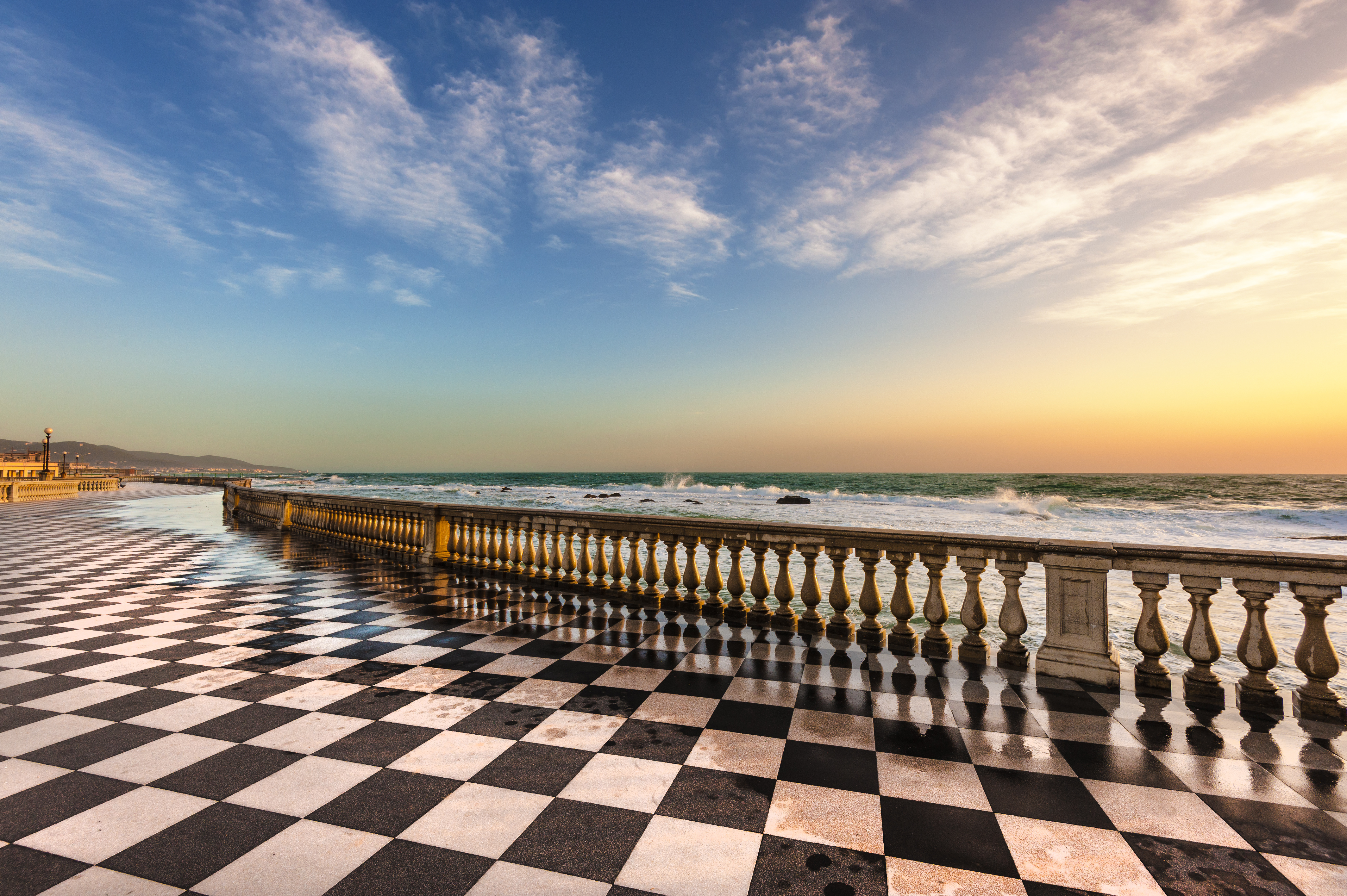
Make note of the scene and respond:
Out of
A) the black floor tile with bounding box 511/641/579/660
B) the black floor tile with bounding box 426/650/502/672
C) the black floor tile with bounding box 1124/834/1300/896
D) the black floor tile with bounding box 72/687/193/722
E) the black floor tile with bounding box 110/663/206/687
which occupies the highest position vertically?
the black floor tile with bounding box 1124/834/1300/896

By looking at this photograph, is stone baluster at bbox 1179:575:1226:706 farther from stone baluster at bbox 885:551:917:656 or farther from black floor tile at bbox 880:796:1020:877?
black floor tile at bbox 880:796:1020:877

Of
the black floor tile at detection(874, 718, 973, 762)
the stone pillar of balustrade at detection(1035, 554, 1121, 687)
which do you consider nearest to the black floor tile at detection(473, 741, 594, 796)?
the black floor tile at detection(874, 718, 973, 762)

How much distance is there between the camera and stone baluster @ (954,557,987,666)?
4168mm

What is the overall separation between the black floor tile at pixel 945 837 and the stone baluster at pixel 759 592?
267cm

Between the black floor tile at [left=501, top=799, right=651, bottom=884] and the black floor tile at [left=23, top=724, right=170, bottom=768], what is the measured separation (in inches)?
88.5

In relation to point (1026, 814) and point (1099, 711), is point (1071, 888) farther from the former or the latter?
point (1099, 711)

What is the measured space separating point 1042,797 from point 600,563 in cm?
452

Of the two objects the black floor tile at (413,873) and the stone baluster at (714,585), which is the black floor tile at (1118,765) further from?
the stone baluster at (714,585)

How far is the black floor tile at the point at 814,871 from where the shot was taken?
1837 millimetres

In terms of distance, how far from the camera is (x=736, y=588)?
5.30 meters

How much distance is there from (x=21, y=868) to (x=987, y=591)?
1097 cm

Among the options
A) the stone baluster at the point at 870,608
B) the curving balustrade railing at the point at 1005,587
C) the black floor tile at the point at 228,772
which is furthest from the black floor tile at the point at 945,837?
the black floor tile at the point at 228,772

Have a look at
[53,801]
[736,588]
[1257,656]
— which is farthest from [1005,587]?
[53,801]

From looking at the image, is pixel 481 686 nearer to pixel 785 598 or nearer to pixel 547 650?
pixel 547 650
